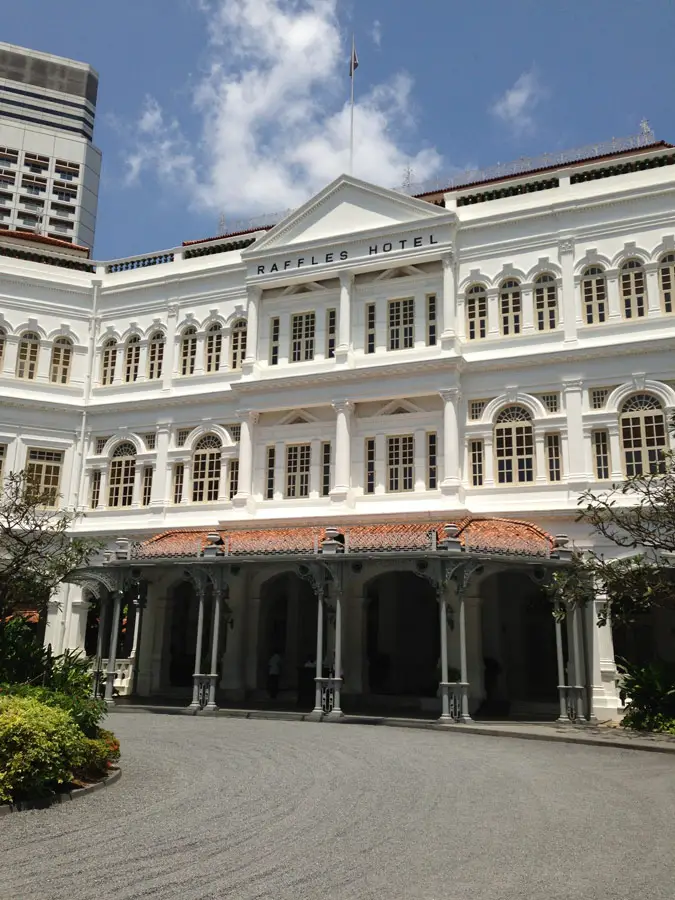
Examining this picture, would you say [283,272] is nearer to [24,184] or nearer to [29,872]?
[29,872]

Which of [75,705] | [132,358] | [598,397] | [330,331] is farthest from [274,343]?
[75,705]

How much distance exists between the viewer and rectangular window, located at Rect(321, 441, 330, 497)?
2662 cm

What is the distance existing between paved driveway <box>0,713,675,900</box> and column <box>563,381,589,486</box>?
34.2 feet

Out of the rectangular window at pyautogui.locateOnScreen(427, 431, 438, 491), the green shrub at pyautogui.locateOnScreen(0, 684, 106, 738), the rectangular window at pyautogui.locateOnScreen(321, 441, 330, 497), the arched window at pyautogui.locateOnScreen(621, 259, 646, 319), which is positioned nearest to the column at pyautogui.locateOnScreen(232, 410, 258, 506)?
the rectangular window at pyautogui.locateOnScreen(321, 441, 330, 497)

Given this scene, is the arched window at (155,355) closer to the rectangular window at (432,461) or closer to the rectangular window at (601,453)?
the rectangular window at (432,461)

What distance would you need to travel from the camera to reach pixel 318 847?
7.79 m

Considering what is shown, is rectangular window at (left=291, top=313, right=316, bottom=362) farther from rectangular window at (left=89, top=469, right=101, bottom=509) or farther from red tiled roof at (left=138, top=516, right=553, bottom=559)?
rectangular window at (left=89, top=469, right=101, bottom=509)

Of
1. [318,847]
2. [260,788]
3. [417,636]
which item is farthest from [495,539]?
[318,847]

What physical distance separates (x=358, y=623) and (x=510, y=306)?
408 inches

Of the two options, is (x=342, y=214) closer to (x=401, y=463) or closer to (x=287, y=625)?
(x=401, y=463)

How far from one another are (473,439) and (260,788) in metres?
15.9

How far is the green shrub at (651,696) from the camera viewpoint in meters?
18.2

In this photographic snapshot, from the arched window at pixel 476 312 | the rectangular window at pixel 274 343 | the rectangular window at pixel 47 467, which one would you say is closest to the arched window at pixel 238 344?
the rectangular window at pixel 274 343

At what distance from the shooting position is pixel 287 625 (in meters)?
27.1
